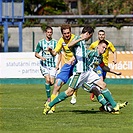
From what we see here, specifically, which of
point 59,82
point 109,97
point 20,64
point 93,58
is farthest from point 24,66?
point 93,58

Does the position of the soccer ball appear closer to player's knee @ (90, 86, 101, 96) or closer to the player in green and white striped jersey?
player's knee @ (90, 86, 101, 96)

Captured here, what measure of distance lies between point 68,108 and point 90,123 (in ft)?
13.0

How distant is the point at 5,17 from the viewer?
1468 inches

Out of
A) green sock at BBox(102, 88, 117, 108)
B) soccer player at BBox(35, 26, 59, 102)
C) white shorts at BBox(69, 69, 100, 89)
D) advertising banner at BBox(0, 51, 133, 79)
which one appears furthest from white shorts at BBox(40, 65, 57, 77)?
advertising banner at BBox(0, 51, 133, 79)

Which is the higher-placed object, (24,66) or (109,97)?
(109,97)

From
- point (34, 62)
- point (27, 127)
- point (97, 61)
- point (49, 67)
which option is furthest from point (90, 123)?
point (34, 62)

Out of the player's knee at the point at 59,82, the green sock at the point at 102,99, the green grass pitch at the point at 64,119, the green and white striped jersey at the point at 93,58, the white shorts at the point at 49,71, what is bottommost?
the green grass pitch at the point at 64,119

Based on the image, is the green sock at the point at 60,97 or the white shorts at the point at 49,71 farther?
the white shorts at the point at 49,71

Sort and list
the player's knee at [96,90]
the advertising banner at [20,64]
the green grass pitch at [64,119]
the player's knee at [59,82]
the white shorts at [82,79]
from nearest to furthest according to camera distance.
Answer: the green grass pitch at [64,119] < the white shorts at [82,79] < the player's knee at [96,90] < the player's knee at [59,82] < the advertising banner at [20,64]

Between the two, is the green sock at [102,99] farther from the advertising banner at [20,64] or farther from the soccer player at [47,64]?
the advertising banner at [20,64]

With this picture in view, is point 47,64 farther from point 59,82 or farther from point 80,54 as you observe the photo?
point 80,54

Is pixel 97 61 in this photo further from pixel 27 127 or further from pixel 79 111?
pixel 27 127

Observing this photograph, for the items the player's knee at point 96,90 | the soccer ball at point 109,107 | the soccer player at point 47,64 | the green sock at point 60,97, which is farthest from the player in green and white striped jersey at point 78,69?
the soccer player at point 47,64

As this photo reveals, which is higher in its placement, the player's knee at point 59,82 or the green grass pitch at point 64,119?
the player's knee at point 59,82
